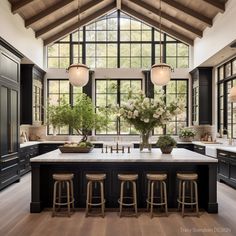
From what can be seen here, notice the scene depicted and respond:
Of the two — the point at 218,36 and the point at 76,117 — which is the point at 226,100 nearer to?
the point at 218,36

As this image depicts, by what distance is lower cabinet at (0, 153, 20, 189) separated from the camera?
5.40 meters

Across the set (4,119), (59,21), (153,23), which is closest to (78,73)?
(4,119)

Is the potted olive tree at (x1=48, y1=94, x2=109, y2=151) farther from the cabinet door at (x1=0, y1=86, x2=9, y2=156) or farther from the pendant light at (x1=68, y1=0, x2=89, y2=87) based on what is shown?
the cabinet door at (x1=0, y1=86, x2=9, y2=156)

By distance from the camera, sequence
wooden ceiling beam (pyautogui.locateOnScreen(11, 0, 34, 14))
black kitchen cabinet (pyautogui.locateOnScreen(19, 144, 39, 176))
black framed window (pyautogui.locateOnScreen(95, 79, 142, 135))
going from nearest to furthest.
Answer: wooden ceiling beam (pyautogui.locateOnScreen(11, 0, 34, 14)) → black kitchen cabinet (pyautogui.locateOnScreen(19, 144, 39, 176)) → black framed window (pyautogui.locateOnScreen(95, 79, 142, 135))

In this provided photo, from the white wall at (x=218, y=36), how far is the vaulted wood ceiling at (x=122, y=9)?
19 cm

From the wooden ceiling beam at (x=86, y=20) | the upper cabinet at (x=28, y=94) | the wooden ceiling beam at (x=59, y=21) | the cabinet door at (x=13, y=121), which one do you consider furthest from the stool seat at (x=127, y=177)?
the wooden ceiling beam at (x=86, y=20)

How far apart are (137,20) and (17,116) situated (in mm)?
5168

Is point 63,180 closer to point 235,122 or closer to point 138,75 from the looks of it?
point 235,122

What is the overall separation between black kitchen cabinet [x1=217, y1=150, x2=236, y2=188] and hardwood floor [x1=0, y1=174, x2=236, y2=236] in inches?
51.2

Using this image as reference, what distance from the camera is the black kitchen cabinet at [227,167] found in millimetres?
5565

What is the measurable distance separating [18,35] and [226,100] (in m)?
5.53

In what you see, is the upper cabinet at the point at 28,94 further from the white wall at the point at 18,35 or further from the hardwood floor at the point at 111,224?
the hardwood floor at the point at 111,224

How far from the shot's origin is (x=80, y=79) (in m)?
4.46

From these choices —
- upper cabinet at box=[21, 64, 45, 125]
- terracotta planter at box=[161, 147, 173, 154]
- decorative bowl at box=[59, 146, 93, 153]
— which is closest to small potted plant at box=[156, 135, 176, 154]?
terracotta planter at box=[161, 147, 173, 154]
